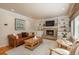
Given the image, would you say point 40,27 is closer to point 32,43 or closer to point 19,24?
point 32,43

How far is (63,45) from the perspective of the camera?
102 inches

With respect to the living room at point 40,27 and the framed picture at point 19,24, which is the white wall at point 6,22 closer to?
the living room at point 40,27

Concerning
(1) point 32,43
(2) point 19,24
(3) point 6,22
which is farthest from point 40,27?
(3) point 6,22

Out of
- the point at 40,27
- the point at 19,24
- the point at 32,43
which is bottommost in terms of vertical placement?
the point at 32,43

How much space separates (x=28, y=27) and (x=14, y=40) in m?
1.26

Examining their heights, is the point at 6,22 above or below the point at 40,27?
above

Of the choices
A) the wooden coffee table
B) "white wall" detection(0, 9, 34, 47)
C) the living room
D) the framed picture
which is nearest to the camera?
the living room

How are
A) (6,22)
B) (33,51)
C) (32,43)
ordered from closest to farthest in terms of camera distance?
(33,51) < (32,43) < (6,22)

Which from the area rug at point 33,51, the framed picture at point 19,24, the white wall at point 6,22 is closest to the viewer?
the area rug at point 33,51

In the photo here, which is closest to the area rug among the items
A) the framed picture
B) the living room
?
the living room

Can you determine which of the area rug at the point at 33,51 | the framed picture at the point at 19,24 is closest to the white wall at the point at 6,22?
the framed picture at the point at 19,24

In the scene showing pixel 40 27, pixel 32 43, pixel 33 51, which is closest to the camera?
pixel 33 51

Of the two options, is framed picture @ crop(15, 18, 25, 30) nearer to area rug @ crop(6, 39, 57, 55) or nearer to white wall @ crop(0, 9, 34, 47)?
white wall @ crop(0, 9, 34, 47)
